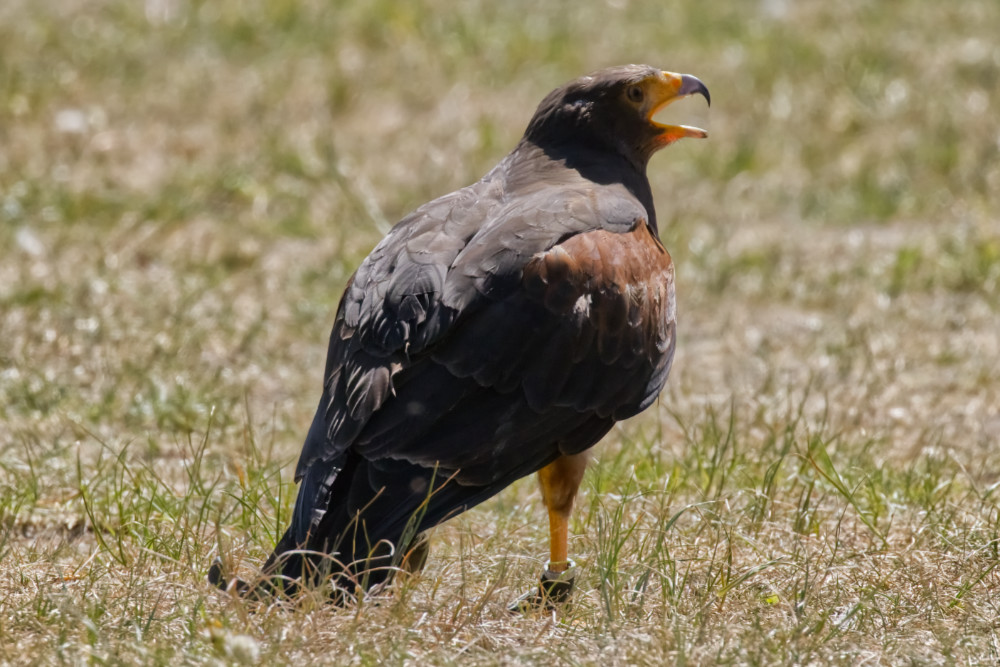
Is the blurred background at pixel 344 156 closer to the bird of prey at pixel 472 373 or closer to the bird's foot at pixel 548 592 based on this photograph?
the bird of prey at pixel 472 373

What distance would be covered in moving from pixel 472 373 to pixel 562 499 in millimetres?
543

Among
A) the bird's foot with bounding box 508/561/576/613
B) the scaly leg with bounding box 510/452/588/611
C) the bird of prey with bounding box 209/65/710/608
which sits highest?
the bird of prey with bounding box 209/65/710/608

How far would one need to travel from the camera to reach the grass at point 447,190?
3682 millimetres

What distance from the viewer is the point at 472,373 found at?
382cm

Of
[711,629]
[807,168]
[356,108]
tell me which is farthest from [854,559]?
[356,108]

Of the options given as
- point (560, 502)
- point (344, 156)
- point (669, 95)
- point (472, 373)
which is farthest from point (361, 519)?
point (344, 156)

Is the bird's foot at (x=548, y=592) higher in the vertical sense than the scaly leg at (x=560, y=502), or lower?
lower

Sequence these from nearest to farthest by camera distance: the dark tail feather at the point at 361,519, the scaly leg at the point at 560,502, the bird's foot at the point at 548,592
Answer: the dark tail feather at the point at 361,519 → the bird's foot at the point at 548,592 → the scaly leg at the point at 560,502

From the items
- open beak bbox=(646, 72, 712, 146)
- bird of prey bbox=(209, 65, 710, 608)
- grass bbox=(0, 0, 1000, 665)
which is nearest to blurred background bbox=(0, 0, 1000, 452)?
grass bbox=(0, 0, 1000, 665)

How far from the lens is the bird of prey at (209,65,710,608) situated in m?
3.74

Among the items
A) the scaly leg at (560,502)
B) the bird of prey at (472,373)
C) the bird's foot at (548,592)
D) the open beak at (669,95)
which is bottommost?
the bird's foot at (548,592)

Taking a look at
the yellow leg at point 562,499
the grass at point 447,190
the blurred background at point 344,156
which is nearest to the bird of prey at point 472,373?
the yellow leg at point 562,499

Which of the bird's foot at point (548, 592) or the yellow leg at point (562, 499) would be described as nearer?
the bird's foot at point (548, 592)

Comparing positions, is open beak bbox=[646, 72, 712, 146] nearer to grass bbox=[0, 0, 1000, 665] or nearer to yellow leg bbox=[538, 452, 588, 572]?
grass bbox=[0, 0, 1000, 665]
